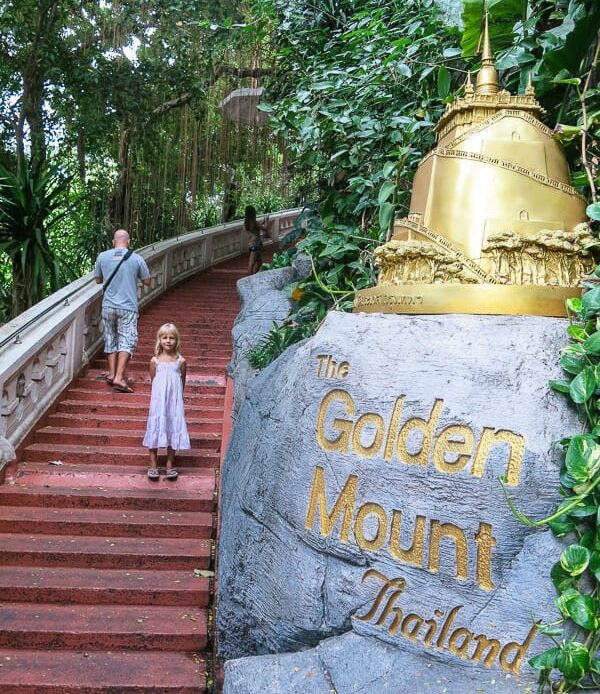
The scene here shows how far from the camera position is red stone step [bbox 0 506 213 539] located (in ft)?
15.9

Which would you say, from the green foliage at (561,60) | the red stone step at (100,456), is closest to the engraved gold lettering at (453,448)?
the green foliage at (561,60)

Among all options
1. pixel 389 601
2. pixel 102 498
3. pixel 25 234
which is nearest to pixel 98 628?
pixel 102 498

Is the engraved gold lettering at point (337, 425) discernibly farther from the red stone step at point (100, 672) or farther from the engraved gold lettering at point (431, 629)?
the red stone step at point (100, 672)

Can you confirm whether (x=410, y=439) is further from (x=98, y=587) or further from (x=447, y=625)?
(x=98, y=587)

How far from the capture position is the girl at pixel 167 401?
522 cm

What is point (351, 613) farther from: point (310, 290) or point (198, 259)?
Answer: point (198, 259)

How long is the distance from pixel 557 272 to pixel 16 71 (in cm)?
1005

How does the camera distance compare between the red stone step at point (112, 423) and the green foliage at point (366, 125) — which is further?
the red stone step at point (112, 423)

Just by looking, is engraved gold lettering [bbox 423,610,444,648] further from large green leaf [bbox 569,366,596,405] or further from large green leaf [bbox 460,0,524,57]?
large green leaf [bbox 460,0,524,57]

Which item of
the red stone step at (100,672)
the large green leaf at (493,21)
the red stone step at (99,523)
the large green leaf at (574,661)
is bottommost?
the red stone step at (100,672)

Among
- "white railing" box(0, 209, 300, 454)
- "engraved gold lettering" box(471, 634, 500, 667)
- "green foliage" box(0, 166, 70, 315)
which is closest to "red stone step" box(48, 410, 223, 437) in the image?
"white railing" box(0, 209, 300, 454)

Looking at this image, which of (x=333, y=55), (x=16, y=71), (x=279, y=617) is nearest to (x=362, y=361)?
(x=279, y=617)

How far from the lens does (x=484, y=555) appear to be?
236 centimetres

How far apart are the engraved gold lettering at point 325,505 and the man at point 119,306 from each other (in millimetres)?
4547
